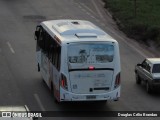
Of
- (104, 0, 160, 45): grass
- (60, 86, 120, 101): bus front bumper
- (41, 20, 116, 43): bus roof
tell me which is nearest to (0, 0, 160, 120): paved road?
(104, 0, 160, 45): grass

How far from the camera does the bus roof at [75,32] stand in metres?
22.7

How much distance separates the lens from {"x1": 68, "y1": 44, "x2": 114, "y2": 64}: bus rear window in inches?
878

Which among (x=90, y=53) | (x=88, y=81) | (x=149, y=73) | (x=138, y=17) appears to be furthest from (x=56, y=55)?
(x=138, y=17)

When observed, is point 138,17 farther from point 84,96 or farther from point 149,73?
point 84,96

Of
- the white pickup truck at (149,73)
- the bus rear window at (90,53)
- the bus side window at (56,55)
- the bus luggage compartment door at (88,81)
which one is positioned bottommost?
the white pickup truck at (149,73)

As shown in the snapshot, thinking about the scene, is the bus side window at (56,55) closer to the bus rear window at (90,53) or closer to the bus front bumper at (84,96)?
the bus rear window at (90,53)

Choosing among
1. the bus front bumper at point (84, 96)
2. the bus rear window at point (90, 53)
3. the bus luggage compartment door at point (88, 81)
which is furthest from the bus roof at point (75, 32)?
the bus front bumper at point (84, 96)

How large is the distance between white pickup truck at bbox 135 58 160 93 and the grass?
9.64 meters

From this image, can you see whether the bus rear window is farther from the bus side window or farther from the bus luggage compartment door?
the bus side window

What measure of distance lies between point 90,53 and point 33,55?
11265mm

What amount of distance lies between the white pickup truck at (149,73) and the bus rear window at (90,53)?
4.03m

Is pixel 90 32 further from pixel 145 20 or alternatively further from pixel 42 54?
pixel 145 20

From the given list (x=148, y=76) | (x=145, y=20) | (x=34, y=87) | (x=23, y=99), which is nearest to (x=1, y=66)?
(x=34, y=87)

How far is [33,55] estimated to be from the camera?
109 feet
